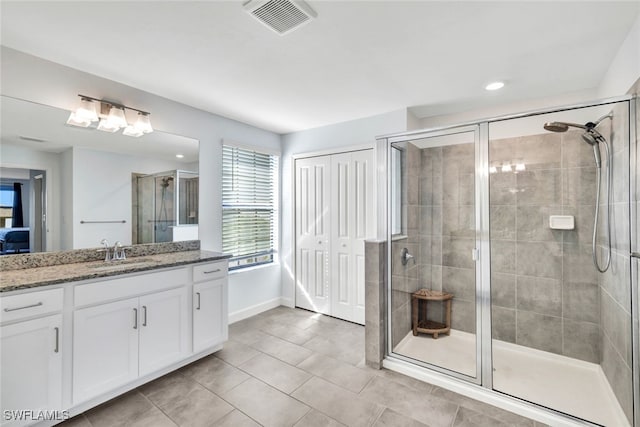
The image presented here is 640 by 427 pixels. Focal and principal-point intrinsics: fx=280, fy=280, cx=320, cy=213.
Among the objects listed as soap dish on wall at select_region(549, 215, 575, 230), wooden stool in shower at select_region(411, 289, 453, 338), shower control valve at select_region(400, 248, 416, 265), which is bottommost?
wooden stool in shower at select_region(411, 289, 453, 338)

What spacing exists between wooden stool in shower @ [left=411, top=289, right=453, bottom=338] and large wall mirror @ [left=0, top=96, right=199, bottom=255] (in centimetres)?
258

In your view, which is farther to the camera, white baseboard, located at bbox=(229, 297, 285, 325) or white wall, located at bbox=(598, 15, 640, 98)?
white baseboard, located at bbox=(229, 297, 285, 325)

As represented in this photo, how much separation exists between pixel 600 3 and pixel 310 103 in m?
2.18

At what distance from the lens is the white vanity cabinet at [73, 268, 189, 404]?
6.11ft

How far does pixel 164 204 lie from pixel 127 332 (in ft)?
4.12

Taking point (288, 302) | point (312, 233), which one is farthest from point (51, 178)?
point (288, 302)

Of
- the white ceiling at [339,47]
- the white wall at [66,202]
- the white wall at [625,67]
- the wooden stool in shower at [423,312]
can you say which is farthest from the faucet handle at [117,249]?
the white wall at [625,67]

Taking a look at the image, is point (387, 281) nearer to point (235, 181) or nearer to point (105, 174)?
point (235, 181)

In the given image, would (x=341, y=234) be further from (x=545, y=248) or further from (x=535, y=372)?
(x=535, y=372)

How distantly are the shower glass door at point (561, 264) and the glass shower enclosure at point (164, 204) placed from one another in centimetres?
289

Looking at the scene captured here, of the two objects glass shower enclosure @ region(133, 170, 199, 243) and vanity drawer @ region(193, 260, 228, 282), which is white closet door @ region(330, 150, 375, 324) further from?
glass shower enclosure @ region(133, 170, 199, 243)

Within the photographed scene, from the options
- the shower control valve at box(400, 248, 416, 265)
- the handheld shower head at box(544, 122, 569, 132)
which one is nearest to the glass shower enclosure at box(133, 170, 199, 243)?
the shower control valve at box(400, 248, 416, 265)

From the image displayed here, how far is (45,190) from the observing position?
2.18 meters

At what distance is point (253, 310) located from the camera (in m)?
3.74
